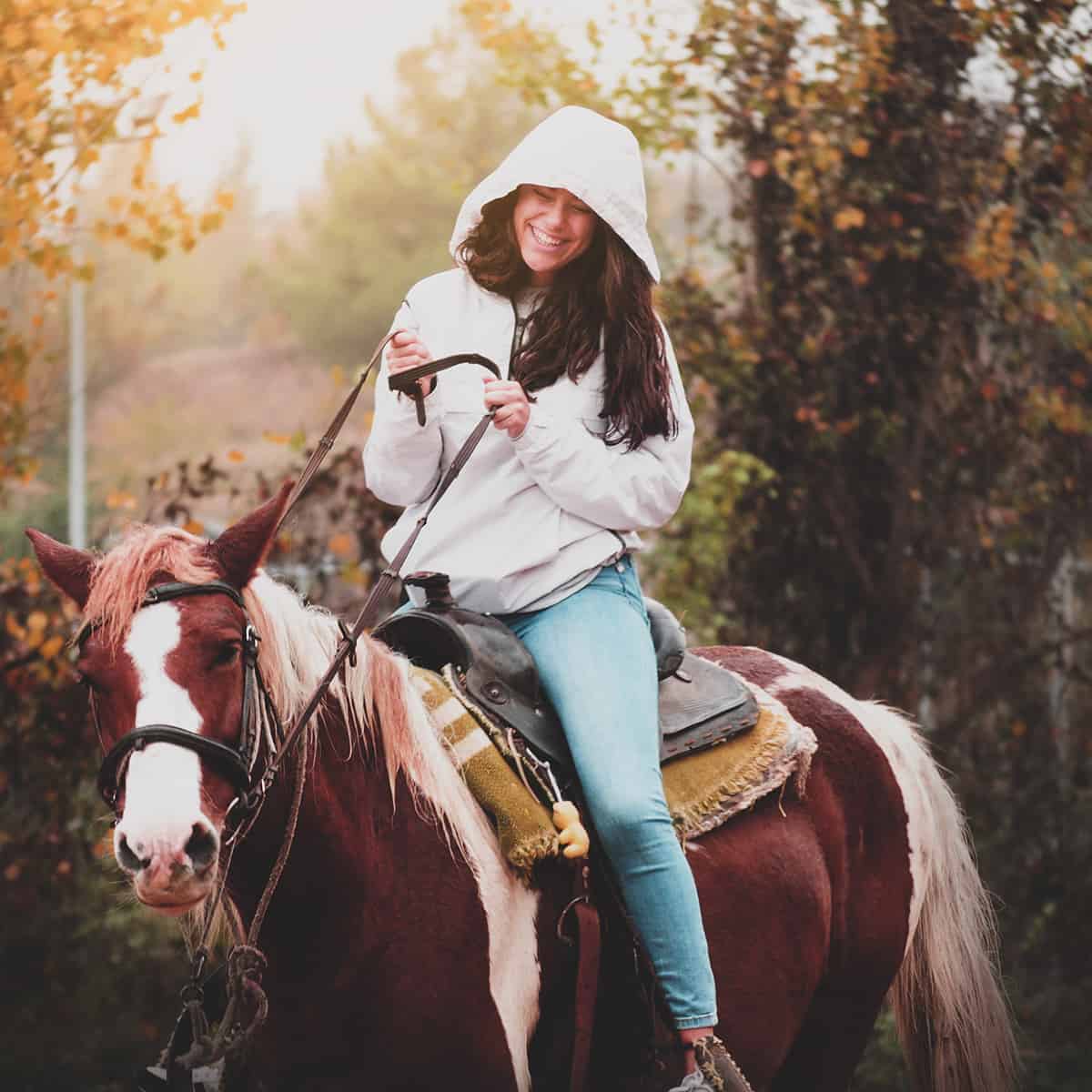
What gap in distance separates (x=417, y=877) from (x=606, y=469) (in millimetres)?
930

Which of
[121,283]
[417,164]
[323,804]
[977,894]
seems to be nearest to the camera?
[323,804]

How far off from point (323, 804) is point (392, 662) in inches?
13.1

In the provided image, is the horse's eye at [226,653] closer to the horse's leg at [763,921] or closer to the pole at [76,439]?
the horse's leg at [763,921]

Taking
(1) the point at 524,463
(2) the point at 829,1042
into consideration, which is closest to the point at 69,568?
(1) the point at 524,463

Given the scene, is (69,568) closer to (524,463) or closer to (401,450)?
(401,450)

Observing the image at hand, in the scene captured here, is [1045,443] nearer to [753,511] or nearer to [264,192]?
[753,511]

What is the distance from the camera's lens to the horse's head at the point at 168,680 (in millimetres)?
2068

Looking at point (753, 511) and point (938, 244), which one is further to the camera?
point (753, 511)

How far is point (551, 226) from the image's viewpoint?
302 cm

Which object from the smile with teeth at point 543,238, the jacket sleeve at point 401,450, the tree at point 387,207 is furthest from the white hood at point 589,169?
the tree at point 387,207

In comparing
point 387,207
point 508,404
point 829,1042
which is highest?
point 387,207

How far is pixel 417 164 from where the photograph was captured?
2744cm

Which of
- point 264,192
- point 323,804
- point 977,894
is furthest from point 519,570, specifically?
point 264,192

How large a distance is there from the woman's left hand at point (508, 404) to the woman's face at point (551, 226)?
419 millimetres
